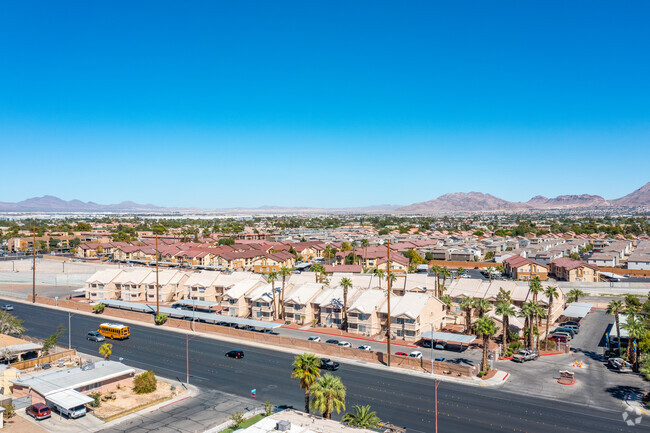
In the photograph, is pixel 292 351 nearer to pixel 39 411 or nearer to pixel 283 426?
pixel 39 411

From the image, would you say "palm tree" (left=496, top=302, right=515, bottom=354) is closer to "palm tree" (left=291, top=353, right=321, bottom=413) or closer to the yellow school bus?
"palm tree" (left=291, top=353, right=321, bottom=413)

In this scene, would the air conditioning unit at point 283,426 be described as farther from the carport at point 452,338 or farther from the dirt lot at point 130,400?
the carport at point 452,338

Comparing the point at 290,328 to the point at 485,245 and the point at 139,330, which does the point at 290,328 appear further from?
the point at 485,245

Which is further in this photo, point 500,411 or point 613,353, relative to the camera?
point 613,353

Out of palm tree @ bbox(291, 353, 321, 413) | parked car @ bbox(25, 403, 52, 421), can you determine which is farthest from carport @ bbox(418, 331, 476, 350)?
parked car @ bbox(25, 403, 52, 421)

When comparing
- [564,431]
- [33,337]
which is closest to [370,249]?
[33,337]

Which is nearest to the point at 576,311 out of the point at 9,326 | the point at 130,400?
the point at 130,400
